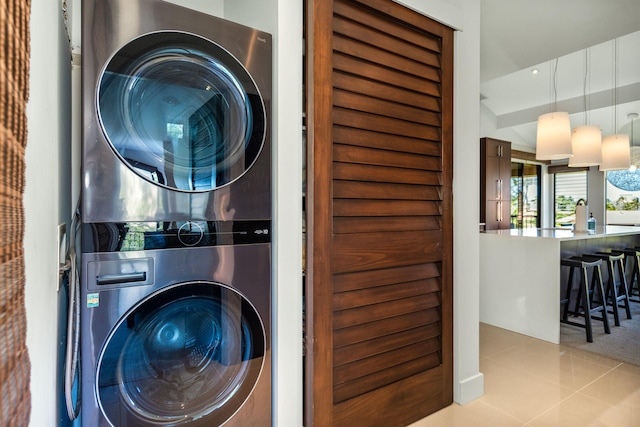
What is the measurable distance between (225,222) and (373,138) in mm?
843

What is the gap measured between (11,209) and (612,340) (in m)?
4.20

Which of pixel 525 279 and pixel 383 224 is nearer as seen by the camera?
pixel 383 224

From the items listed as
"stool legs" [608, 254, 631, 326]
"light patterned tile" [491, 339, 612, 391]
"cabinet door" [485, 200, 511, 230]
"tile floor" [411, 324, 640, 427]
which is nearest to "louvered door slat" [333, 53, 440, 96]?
"tile floor" [411, 324, 640, 427]

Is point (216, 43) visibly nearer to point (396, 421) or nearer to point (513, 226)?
point (396, 421)

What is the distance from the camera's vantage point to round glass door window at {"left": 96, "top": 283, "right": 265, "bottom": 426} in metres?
1.14

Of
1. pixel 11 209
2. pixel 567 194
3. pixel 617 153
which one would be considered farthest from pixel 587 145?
pixel 567 194

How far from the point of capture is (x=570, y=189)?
28.8 ft

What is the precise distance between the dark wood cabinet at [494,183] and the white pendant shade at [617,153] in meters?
1.86

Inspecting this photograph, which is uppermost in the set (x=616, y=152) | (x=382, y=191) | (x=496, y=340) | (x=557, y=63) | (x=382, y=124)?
(x=557, y=63)

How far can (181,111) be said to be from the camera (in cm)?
123

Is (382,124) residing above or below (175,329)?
above

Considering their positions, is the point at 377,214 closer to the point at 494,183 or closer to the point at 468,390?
the point at 468,390

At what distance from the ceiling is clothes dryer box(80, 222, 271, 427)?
272cm

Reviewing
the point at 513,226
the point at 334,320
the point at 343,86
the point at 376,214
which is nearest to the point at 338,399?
the point at 334,320
